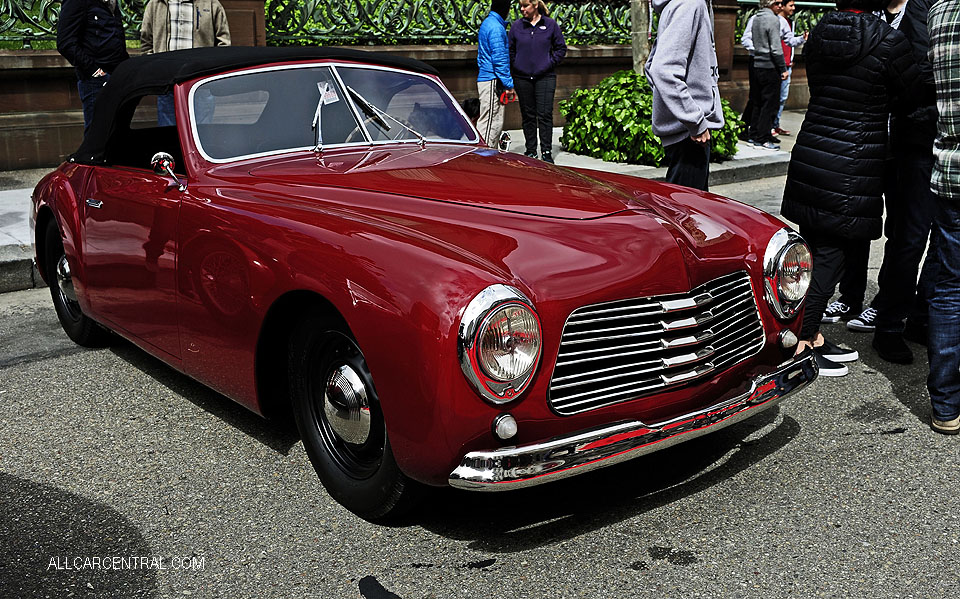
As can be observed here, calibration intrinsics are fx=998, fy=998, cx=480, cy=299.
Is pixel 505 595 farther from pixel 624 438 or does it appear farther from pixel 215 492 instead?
pixel 215 492

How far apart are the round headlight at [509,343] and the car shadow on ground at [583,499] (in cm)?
67

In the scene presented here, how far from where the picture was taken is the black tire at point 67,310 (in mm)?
5453

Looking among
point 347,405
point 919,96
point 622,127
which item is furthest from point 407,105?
point 622,127

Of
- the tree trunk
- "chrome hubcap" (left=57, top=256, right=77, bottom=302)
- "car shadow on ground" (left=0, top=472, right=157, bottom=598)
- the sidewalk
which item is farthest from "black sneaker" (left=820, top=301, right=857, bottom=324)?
the tree trunk

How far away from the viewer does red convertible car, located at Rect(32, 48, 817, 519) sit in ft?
9.79

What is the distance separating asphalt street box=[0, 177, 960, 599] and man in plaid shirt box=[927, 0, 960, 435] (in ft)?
0.68

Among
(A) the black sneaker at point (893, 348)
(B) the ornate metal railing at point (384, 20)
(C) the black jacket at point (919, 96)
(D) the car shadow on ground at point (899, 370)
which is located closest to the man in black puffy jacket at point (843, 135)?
(C) the black jacket at point (919, 96)

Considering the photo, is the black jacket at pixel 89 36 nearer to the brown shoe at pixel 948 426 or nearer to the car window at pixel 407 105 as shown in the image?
the car window at pixel 407 105

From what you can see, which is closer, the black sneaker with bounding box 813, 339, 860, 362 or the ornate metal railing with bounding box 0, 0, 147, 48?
the black sneaker with bounding box 813, 339, 860, 362

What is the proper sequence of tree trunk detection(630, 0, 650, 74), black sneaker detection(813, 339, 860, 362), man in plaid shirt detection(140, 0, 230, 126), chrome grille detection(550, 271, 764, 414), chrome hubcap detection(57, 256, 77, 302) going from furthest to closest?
tree trunk detection(630, 0, 650, 74), man in plaid shirt detection(140, 0, 230, 126), chrome hubcap detection(57, 256, 77, 302), black sneaker detection(813, 339, 860, 362), chrome grille detection(550, 271, 764, 414)

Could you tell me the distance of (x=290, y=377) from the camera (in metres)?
3.70

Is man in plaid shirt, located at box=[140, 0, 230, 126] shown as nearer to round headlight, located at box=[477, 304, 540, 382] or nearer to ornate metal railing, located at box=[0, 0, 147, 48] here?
ornate metal railing, located at box=[0, 0, 147, 48]

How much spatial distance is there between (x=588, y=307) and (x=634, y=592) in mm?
872

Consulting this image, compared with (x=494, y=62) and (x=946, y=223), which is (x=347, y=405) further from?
(x=494, y=62)
